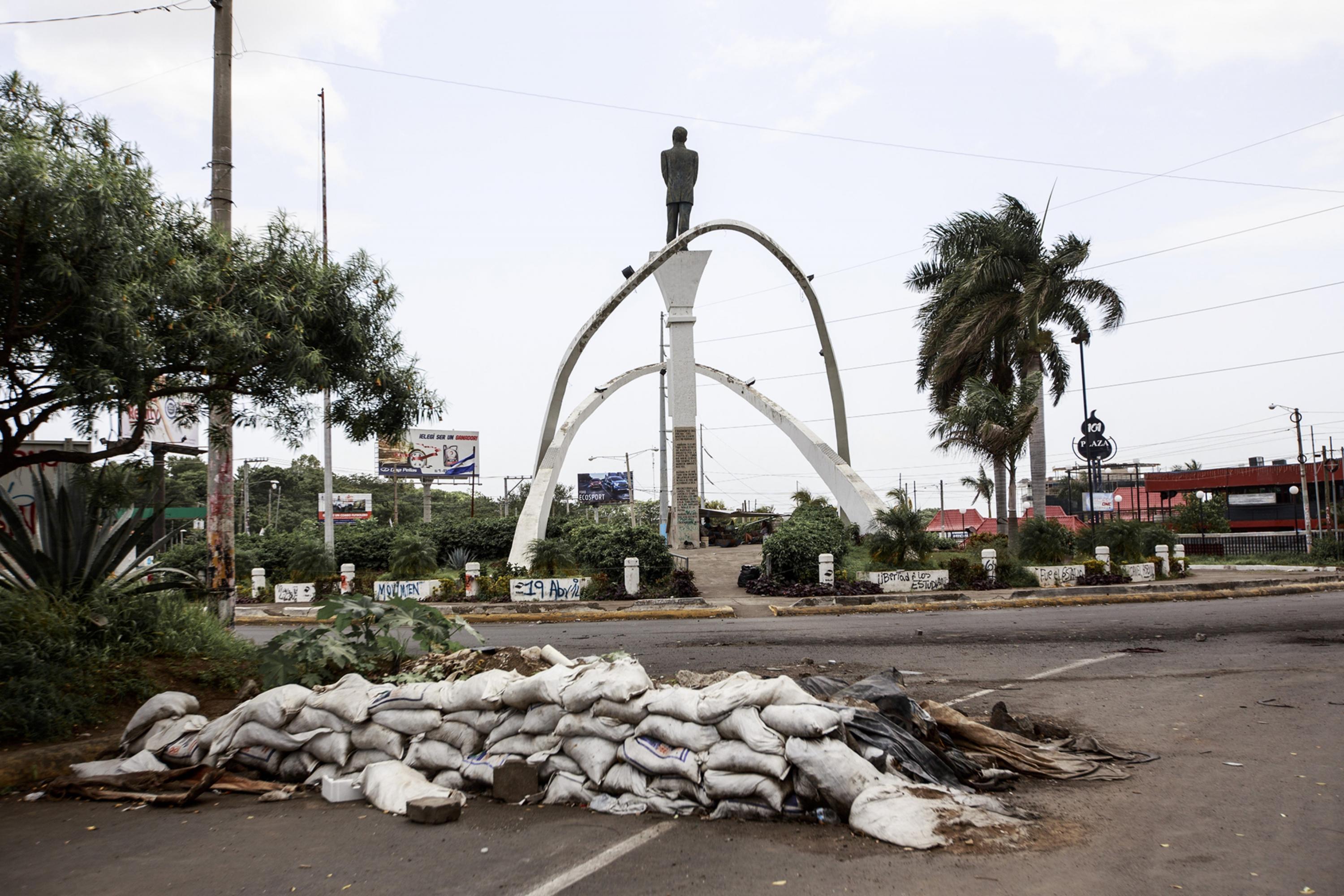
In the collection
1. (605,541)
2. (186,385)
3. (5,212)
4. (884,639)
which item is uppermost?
(5,212)

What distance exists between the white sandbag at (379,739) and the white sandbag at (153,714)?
132 cm

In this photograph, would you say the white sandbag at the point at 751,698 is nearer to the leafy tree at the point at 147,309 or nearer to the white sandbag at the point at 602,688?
the white sandbag at the point at 602,688

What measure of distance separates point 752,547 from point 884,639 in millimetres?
19929

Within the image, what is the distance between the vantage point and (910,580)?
1994cm

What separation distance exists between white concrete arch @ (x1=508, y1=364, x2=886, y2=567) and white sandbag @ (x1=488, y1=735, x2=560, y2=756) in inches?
674

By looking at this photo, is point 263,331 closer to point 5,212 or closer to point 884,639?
point 5,212

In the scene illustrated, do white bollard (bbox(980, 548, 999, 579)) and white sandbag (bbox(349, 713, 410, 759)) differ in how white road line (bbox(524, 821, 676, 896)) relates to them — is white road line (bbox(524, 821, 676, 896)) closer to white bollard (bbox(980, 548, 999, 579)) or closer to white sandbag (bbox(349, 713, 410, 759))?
white sandbag (bbox(349, 713, 410, 759))

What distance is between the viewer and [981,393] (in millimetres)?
22859

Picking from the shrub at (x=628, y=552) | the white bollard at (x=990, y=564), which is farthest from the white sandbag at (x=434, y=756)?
the white bollard at (x=990, y=564)

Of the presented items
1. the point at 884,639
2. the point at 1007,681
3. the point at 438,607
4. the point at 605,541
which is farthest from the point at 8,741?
the point at 605,541

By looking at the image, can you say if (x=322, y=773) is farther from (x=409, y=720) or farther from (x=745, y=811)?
(x=745, y=811)

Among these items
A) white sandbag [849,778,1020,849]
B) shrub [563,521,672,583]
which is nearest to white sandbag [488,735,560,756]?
white sandbag [849,778,1020,849]

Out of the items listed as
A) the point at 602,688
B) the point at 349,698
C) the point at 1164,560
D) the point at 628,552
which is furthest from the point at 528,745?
the point at 1164,560

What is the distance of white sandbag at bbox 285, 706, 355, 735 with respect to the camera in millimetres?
5637
